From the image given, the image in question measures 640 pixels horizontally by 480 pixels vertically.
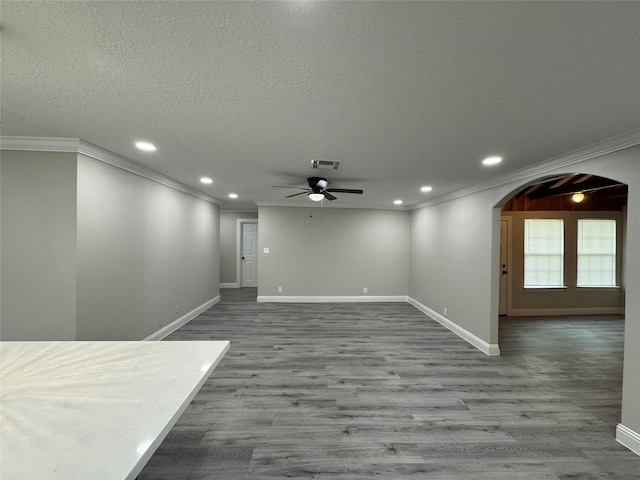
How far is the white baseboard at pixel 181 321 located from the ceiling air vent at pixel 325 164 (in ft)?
10.4

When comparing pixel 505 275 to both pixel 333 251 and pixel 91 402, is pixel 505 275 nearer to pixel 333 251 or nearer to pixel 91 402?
pixel 333 251

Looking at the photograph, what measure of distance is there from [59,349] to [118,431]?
3.39 ft

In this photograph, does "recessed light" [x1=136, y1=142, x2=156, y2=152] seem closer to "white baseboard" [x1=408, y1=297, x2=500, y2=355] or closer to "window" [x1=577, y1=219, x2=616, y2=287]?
"white baseboard" [x1=408, y1=297, x2=500, y2=355]

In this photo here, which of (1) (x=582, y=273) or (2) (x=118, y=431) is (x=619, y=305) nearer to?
(1) (x=582, y=273)

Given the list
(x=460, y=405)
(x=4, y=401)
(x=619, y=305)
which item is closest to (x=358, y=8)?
(x=4, y=401)

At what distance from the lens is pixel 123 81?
54.8 inches

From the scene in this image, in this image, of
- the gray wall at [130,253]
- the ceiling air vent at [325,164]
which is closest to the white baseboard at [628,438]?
the ceiling air vent at [325,164]

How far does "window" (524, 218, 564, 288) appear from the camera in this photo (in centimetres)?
555

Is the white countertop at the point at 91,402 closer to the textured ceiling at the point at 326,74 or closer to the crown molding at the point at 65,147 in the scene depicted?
the textured ceiling at the point at 326,74

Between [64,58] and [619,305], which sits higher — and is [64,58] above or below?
above

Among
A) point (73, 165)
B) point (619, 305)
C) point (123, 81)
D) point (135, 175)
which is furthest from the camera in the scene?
point (619, 305)

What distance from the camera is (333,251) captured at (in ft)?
20.8

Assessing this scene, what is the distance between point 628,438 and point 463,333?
2.17m

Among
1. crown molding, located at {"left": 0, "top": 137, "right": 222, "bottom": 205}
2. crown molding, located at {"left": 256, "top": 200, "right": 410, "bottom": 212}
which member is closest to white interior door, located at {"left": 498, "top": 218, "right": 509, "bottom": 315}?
crown molding, located at {"left": 256, "top": 200, "right": 410, "bottom": 212}
